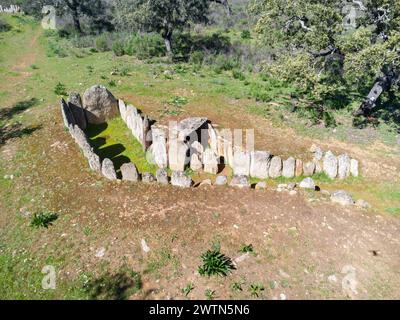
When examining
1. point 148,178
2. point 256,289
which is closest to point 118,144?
point 148,178

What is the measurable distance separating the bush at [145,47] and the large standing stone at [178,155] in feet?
52.6

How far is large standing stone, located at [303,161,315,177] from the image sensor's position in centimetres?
1252

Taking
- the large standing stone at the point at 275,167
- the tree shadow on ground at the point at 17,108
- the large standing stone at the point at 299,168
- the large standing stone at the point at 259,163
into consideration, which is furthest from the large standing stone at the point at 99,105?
the large standing stone at the point at 299,168

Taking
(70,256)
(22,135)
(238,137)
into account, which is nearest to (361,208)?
(238,137)

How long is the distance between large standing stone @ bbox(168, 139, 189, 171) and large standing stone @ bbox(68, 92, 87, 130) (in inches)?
225

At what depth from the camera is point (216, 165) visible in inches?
499

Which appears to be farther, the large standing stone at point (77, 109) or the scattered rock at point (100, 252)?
the large standing stone at point (77, 109)

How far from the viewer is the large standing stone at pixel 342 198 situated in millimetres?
11125

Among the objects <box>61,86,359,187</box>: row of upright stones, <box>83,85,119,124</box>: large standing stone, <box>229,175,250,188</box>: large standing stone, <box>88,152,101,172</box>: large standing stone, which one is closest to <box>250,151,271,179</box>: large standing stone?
<box>61,86,359,187</box>: row of upright stones

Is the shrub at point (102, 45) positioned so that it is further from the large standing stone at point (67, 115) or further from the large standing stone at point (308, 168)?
the large standing stone at point (308, 168)

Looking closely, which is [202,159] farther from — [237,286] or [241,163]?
[237,286]

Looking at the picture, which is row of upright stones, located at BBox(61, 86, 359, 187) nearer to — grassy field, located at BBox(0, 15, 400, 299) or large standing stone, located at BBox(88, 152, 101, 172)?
large standing stone, located at BBox(88, 152, 101, 172)

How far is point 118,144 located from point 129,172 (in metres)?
3.62

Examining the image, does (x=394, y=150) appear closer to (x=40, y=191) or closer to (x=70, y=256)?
(x=70, y=256)
